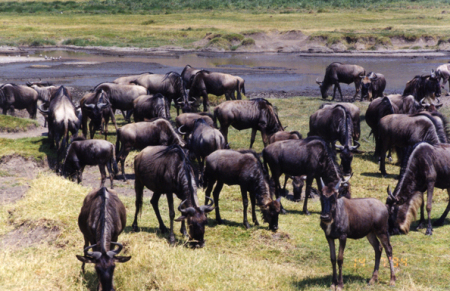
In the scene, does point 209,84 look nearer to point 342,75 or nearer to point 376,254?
point 342,75

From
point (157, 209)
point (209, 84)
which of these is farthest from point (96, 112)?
point (157, 209)

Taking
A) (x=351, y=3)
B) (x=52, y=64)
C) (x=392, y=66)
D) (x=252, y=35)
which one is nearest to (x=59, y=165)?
Result: (x=52, y=64)

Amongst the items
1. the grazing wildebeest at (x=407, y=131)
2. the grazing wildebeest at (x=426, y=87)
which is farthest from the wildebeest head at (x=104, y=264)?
the grazing wildebeest at (x=426, y=87)

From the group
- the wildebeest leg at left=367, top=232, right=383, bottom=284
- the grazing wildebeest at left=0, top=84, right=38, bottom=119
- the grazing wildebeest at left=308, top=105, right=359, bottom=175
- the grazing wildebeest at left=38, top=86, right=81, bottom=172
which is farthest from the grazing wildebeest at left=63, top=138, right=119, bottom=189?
the grazing wildebeest at left=0, top=84, right=38, bottom=119

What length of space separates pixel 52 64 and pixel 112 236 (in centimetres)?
3789

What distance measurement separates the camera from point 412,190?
9.85m

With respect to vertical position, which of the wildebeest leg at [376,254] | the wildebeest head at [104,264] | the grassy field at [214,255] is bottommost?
the grassy field at [214,255]

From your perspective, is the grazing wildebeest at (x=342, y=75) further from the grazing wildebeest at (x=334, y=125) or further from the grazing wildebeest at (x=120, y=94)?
the grazing wildebeest at (x=120, y=94)

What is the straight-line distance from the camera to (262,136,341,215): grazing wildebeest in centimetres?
1099

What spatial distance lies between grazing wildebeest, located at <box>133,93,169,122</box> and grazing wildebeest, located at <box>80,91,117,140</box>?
33.2 inches

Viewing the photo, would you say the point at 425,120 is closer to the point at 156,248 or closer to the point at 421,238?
the point at 421,238

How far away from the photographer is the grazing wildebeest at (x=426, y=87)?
19.5 meters

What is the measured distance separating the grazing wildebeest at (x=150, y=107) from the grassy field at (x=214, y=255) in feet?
16.6

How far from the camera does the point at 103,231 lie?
7109 millimetres
